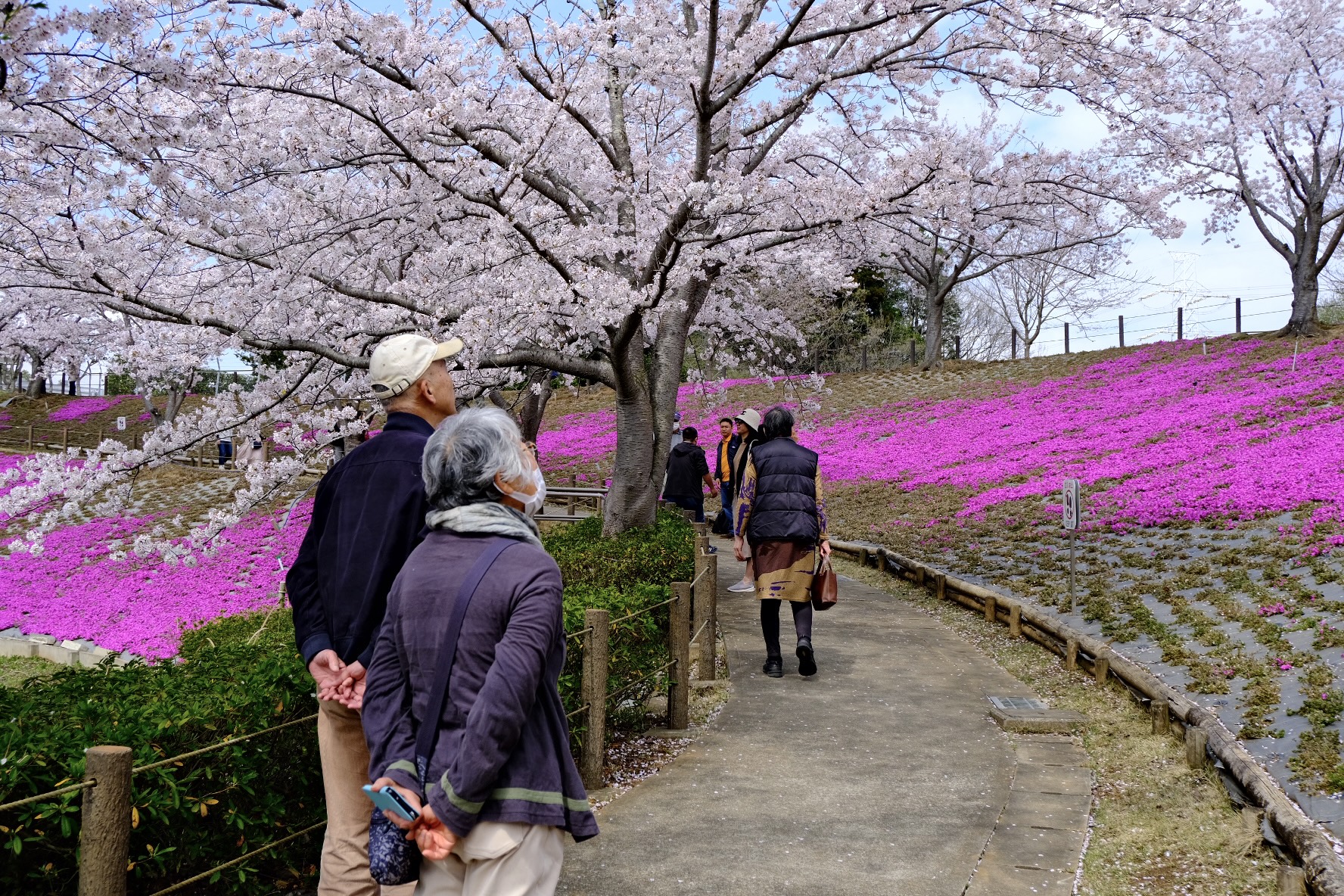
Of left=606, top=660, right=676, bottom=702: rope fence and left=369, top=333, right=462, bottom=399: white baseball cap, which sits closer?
left=369, top=333, right=462, bottom=399: white baseball cap

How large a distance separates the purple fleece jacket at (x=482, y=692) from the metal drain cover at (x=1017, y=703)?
487cm

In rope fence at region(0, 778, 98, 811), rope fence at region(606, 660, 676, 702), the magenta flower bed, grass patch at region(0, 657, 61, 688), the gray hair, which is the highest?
the gray hair

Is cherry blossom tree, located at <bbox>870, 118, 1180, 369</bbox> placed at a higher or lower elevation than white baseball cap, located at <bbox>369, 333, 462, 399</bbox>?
higher

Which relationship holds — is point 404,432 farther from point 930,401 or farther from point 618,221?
point 930,401

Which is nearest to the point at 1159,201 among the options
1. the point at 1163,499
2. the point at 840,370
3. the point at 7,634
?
the point at 1163,499

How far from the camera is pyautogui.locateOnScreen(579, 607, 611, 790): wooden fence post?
15.9 feet

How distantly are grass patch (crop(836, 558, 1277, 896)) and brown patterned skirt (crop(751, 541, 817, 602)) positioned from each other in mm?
1761

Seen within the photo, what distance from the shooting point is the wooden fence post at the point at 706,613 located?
292 inches

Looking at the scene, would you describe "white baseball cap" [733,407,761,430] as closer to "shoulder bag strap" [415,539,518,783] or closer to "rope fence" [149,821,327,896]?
"rope fence" [149,821,327,896]

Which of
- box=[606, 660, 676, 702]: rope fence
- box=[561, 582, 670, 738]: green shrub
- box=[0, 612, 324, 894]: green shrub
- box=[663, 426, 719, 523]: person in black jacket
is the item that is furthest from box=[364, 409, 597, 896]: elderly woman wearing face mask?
box=[663, 426, 719, 523]: person in black jacket

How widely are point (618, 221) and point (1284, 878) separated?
26.0 ft

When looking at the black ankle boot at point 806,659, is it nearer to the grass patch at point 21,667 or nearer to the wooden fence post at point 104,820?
the wooden fence post at point 104,820

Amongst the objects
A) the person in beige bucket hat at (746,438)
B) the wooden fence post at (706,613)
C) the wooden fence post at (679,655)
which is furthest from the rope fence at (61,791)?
the person in beige bucket hat at (746,438)

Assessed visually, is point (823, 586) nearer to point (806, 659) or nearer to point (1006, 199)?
point (806, 659)
